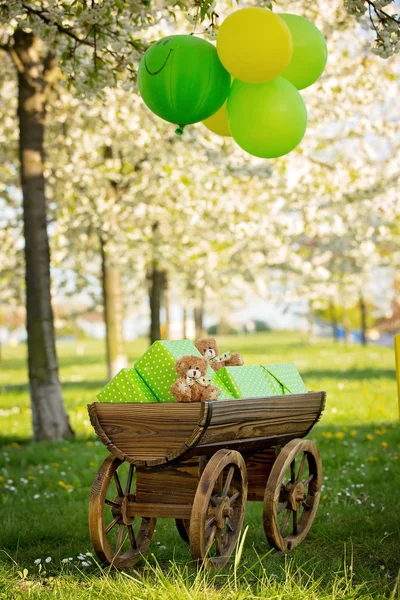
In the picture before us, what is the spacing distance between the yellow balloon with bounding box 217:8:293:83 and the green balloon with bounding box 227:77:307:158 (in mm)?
145

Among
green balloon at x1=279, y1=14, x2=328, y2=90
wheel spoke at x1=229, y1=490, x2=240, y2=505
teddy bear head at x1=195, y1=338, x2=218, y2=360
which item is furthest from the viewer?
teddy bear head at x1=195, y1=338, x2=218, y2=360

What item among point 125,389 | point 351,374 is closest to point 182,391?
point 125,389

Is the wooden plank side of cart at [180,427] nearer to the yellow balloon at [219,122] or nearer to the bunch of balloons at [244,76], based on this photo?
the bunch of balloons at [244,76]

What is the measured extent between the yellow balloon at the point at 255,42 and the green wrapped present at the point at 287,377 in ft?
5.73

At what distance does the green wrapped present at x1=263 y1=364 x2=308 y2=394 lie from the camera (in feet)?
16.0

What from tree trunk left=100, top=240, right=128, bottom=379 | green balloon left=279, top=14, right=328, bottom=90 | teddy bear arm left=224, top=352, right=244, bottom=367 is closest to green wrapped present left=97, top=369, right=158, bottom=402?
teddy bear arm left=224, top=352, right=244, bottom=367

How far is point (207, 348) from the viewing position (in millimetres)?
4789

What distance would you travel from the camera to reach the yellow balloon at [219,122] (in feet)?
16.3

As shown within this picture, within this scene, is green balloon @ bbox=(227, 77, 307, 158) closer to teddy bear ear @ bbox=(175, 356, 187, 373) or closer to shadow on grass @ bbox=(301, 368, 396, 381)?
teddy bear ear @ bbox=(175, 356, 187, 373)

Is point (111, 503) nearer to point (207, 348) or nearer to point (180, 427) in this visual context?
point (180, 427)

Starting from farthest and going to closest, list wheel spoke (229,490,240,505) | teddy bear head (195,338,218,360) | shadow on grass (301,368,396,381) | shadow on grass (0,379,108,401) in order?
shadow on grass (301,368,396,381), shadow on grass (0,379,108,401), teddy bear head (195,338,218,360), wheel spoke (229,490,240,505)

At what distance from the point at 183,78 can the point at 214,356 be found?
5.34 feet

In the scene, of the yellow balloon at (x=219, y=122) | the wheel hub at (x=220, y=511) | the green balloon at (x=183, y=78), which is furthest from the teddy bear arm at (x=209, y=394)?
the yellow balloon at (x=219, y=122)

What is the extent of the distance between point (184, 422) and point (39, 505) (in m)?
2.19
